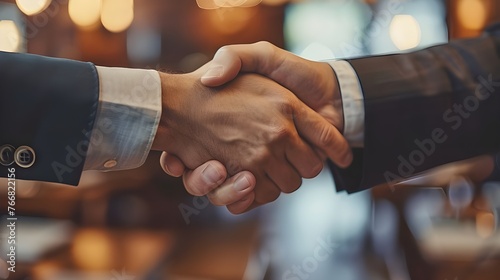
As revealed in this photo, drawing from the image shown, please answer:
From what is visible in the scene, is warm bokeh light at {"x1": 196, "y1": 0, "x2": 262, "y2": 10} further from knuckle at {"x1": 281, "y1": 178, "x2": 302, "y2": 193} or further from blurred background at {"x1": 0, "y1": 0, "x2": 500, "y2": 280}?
knuckle at {"x1": 281, "y1": 178, "x2": 302, "y2": 193}

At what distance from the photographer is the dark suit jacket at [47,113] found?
810 mm

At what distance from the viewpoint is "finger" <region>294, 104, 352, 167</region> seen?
3.23ft

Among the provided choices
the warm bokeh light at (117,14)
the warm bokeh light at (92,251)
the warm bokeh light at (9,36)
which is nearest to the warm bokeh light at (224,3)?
the warm bokeh light at (117,14)

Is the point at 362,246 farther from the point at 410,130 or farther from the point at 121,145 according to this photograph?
the point at 121,145

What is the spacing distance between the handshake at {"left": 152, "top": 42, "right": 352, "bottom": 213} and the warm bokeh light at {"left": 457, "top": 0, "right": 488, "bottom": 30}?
2278 mm

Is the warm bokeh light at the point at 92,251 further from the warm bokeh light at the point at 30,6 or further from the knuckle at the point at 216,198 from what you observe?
the warm bokeh light at the point at 30,6

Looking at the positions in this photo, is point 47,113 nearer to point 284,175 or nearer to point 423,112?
point 284,175

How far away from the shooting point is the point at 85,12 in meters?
2.35

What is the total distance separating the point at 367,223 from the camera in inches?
91.7

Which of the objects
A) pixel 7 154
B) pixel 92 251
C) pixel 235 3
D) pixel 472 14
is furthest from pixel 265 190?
pixel 472 14

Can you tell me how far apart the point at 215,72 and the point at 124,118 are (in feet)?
0.58

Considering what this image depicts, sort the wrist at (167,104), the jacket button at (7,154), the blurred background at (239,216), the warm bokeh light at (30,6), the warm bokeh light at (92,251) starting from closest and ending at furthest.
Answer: the jacket button at (7,154), the wrist at (167,104), the warm bokeh light at (92,251), the blurred background at (239,216), the warm bokeh light at (30,6)

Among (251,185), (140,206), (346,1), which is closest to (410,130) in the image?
(251,185)

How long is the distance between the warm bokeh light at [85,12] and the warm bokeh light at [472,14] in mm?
1858
